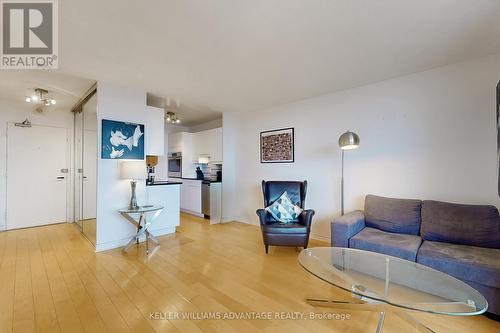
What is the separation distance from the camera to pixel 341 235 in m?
2.56

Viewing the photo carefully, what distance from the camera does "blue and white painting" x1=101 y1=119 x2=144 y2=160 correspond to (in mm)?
3197

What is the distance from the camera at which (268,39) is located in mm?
2111

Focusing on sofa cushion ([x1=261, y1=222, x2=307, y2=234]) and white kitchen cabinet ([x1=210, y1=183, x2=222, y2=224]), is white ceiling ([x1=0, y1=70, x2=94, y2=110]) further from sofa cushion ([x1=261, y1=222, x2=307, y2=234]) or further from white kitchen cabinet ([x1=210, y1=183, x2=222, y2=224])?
sofa cushion ([x1=261, y1=222, x2=307, y2=234])

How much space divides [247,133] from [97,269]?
350 centimetres

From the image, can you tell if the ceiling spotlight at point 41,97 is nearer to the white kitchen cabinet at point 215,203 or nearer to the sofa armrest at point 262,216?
the white kitchen cabinet at point 215,203

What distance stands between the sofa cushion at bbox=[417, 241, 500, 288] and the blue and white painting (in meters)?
3.75

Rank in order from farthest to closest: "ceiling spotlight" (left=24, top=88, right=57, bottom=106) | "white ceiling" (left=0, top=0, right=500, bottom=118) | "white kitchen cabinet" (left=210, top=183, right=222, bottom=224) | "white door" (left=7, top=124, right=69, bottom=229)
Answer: "white kitchen cabinet" (left=210, top=183, right=222, bottom=224) → "white door" (left=7, top=124, right=69, bottom=229) → "ceiling spotlight" (left=24, top=88, right=57, bottom=106) → "white ceiling" (left=0, top=0, right=500, bottom=118)

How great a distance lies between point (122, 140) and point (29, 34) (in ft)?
5.08

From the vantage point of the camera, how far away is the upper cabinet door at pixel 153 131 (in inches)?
143

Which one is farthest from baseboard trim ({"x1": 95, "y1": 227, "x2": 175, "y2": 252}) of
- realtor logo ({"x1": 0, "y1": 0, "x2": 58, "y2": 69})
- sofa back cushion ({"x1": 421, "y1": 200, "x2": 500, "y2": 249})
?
sofa back cushion ({"x1": 421, "y1": 200, "x2": 500, "y2": 249})

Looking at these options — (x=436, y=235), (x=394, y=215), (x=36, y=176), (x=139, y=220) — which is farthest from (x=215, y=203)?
(x=436, y=235)

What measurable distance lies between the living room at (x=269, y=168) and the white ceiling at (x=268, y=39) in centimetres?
2

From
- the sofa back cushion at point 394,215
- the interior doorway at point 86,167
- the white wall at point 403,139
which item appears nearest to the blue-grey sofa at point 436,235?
the sofa back cushion at point 394,215

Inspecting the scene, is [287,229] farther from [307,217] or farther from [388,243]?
[388,243]
